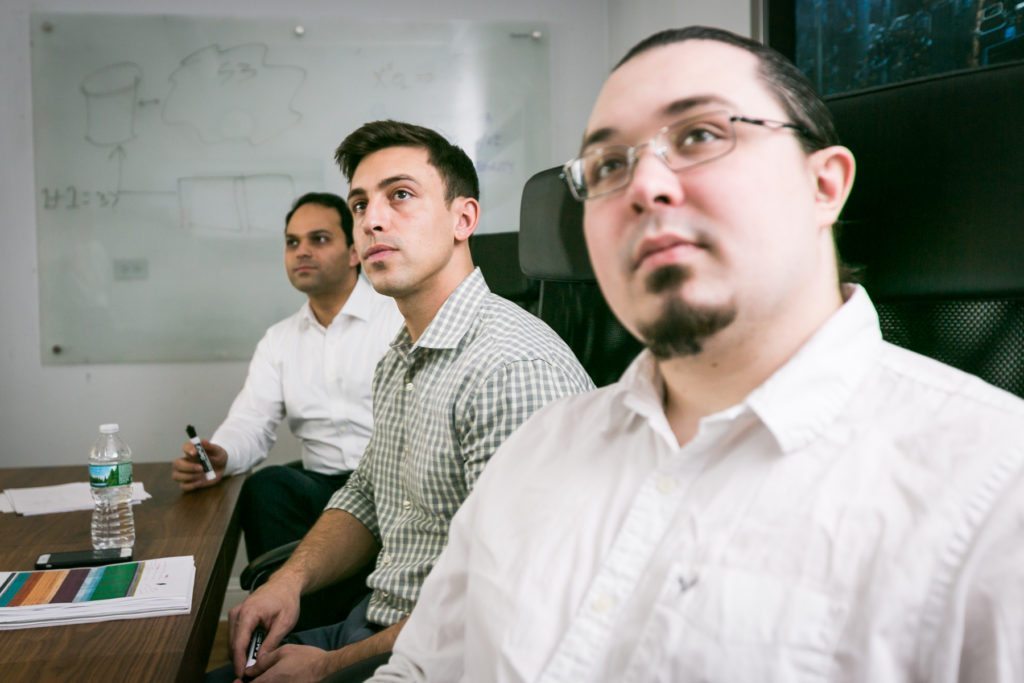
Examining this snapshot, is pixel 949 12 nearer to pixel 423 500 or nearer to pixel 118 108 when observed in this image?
pixel 423 500

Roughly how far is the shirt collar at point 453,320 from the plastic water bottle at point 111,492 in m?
0.60

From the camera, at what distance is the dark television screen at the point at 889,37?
1.52 metres

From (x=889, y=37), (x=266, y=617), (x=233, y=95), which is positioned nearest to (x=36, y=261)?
(x=233, y=95)

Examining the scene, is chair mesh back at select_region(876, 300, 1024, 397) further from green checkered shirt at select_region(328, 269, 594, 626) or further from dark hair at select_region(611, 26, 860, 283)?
green checkered shirt at select_region(328, 269, 594, 626)

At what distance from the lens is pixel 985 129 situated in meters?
0.77

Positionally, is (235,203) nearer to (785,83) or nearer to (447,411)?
(447,411)

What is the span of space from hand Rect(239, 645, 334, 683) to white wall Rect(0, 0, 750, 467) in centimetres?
195

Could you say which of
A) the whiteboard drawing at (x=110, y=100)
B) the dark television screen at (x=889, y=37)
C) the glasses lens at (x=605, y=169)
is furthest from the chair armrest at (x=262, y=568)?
the whiteboard drawing at (x=110, y=100)

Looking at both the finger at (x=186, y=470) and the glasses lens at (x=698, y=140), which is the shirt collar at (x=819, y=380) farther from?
the finger at (x=186, y=470)

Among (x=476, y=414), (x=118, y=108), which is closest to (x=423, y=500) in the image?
(x=476, y=414)

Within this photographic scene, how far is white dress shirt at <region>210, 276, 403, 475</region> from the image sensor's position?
2641mm

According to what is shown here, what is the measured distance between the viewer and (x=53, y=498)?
1.84m

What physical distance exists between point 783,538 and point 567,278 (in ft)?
2.93

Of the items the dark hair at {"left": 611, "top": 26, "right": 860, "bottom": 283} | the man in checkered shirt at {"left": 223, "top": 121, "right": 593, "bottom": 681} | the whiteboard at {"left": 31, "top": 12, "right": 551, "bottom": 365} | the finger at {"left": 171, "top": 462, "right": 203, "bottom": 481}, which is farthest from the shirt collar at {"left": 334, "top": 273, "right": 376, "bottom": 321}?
the dark hair at {"left": 611, "top": 26, "right": 860, "bottom": 283}
